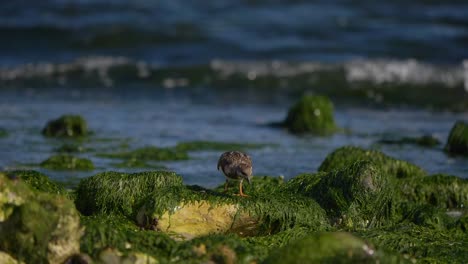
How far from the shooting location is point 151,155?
9367 millimetres

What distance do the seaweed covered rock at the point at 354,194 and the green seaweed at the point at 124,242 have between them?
1788mm

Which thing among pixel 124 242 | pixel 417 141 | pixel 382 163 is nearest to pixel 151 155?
pixel 382 163

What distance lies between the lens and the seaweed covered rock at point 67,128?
10602mm

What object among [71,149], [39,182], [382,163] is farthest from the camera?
[71,149]

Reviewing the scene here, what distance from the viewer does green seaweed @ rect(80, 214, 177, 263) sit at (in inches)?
194

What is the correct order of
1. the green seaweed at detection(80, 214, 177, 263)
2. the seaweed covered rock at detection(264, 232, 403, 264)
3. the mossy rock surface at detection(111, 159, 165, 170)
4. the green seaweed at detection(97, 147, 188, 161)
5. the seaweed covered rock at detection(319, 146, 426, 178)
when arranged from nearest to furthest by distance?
the seaweed covered rock at detection(264, 232, 403, 264) → the green seaweed at detection(80, 214, 177, 263) → the seaweed covered rock at detection(319, 146, 426, 178) → the mossy rock surface at detection(111, 159, 165, 170) → the green seaweed at detection(97, 147, 188, 161)

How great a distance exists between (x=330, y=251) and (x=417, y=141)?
21.4 ft

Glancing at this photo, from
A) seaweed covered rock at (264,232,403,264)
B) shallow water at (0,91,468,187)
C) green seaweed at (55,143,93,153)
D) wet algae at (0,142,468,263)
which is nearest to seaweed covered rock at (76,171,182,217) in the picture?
wet algae at (0,142,468,263)

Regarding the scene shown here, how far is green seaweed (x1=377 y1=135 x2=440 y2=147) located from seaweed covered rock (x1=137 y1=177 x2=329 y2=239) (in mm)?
4777

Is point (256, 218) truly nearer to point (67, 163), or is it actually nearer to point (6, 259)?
point (6, 259)

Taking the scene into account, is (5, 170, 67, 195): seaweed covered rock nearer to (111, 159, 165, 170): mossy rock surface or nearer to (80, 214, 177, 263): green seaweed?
(80, 214, 177, 263): green seaweed

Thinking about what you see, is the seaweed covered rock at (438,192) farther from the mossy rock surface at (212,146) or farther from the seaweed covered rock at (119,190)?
the mossy rock surface at (212,146)

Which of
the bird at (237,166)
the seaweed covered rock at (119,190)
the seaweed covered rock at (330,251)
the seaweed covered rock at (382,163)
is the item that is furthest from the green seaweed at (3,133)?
the seaweed covered rock at (330,251)

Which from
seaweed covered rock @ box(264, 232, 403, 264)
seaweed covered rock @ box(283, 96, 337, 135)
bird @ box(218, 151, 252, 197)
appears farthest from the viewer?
seaweed covered rock @ box(283, 96, 337, 135)
